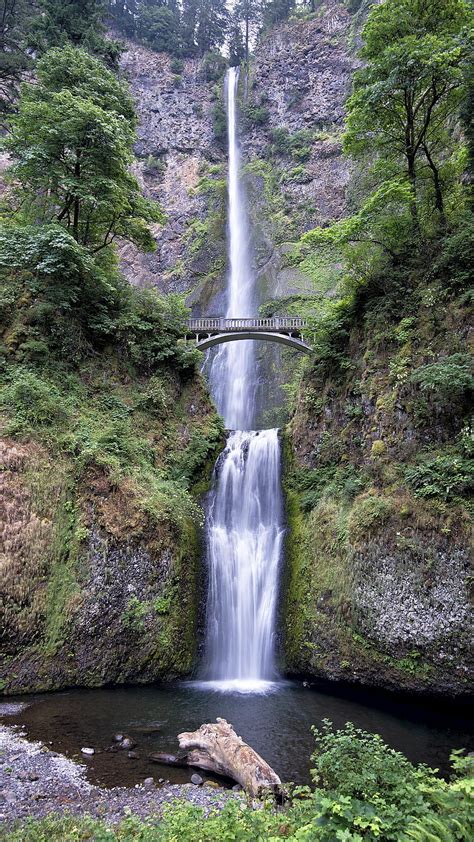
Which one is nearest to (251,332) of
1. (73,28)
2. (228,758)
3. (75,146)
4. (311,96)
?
(75,146)

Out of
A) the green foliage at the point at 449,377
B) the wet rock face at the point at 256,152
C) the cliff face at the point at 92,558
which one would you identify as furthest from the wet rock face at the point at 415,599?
the wet rock face at the point at 256,152

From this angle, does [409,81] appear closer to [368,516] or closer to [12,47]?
[368,516]

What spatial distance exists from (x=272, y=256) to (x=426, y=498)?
982 inches

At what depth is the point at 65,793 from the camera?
5.15 metres

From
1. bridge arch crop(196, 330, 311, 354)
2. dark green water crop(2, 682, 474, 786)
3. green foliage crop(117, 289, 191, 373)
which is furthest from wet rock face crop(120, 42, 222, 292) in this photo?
dark green water crop(2, 682, 474, 786)

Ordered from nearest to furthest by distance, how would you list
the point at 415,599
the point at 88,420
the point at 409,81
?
1. the point at 415,599
2. the point at 409,81
3. the point at 88,420

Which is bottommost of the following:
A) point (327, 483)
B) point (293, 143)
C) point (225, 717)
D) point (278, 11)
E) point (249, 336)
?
point (225, 717)

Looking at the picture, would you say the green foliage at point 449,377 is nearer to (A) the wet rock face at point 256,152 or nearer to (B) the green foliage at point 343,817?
(B) the green foliage at point 343,817

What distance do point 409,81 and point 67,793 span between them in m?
15.8

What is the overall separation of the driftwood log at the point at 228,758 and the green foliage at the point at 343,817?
2.75ft

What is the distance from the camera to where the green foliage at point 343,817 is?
3.10 metres

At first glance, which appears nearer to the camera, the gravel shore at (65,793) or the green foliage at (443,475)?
the gravel shore at (65,793)

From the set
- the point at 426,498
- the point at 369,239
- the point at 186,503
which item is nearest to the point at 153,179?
the point at 369,239

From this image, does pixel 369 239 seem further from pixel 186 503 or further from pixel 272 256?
pixel 272 256
